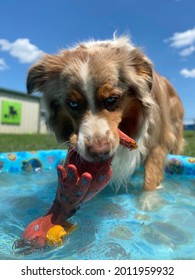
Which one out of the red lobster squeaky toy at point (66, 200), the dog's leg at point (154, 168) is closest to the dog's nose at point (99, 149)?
the red lobster squeaky toy at point (66, 200)

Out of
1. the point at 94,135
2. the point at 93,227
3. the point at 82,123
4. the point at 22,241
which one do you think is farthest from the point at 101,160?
the point at 22,241

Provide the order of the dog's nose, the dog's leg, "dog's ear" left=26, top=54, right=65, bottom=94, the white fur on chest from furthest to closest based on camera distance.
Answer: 1. the dog's leg
2. the white fur on chest
3. "dog's ear" left=26, top=54, right=65, bottom=94
4. the dog's nose

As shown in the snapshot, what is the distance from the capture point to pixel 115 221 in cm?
356

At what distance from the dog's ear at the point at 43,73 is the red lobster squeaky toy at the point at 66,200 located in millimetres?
1348

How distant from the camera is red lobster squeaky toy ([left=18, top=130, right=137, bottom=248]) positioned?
279 centimetres

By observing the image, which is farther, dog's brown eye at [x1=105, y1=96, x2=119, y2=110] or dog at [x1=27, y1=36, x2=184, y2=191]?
dog's brown eye at [x1=105, y1=96, x2=119, y2=110]

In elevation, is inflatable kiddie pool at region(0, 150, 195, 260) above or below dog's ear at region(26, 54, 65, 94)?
below

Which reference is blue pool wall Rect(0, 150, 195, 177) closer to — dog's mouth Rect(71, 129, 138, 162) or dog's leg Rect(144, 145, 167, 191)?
dog's leg Rect(144, 145, 167, 191)

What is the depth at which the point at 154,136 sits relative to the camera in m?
4.86

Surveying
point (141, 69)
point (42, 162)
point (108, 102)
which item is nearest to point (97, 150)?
point (108, 102)

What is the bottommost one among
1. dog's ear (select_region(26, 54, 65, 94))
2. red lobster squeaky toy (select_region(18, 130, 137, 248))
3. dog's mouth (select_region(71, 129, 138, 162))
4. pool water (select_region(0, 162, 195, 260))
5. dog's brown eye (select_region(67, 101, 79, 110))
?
pool water (select_region(0, 162, 195, 260))

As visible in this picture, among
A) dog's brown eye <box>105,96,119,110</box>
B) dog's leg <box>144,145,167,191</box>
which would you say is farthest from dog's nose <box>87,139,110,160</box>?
dog's leg <box>144,145,167,191</box>
